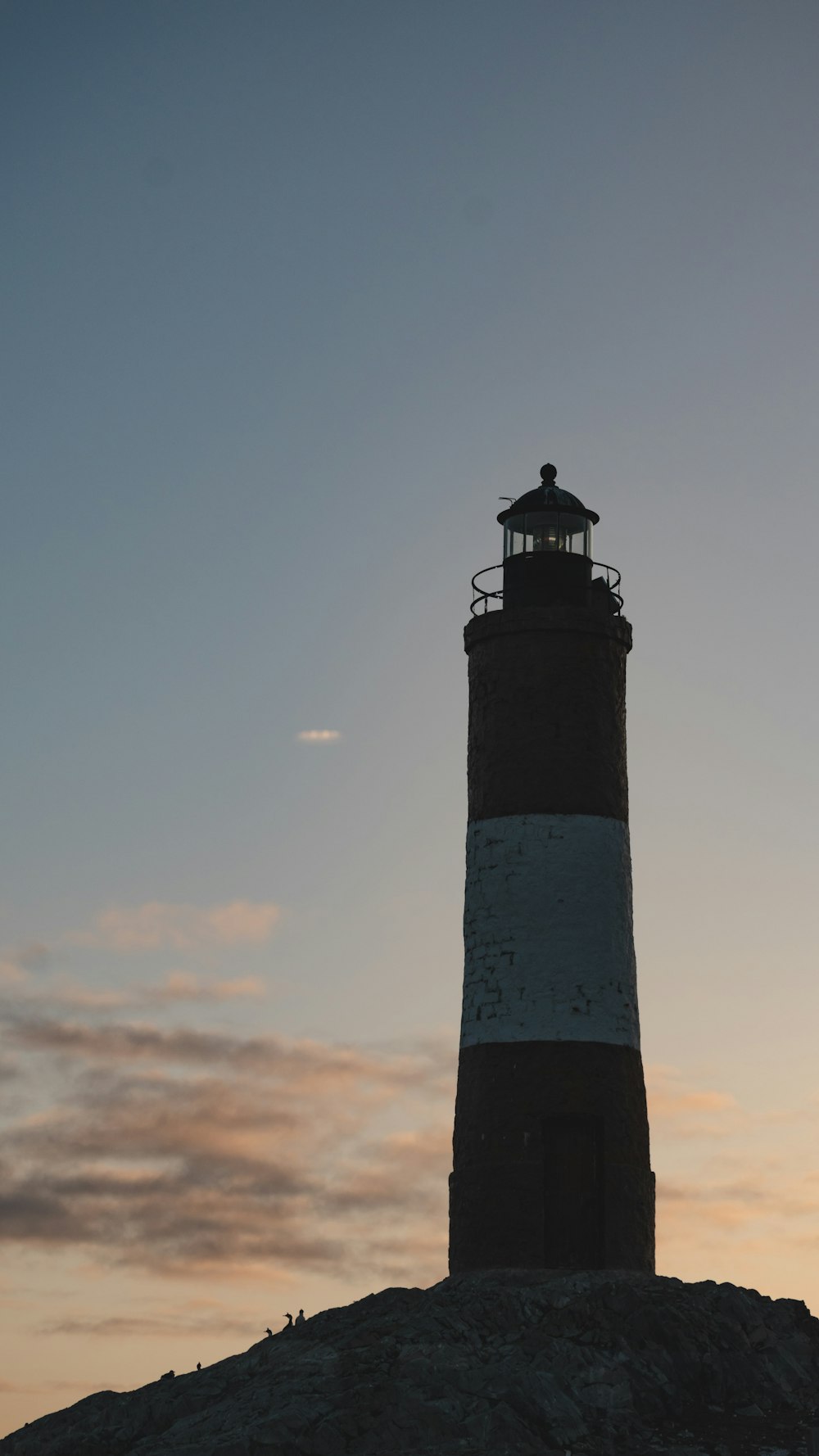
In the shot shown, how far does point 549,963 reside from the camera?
99.6 feet

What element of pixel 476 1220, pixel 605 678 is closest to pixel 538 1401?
pixel 476 1220

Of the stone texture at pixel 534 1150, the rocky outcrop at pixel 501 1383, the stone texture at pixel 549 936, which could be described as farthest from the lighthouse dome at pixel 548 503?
the rocky outcrop at pixel 501 1383

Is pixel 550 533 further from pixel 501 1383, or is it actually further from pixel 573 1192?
pixel 501 1383

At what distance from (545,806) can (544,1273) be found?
752 cm

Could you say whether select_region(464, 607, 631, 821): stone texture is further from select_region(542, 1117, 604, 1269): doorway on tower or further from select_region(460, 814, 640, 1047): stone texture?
select_region(542, 1117, 604, 1269): doorway on tower

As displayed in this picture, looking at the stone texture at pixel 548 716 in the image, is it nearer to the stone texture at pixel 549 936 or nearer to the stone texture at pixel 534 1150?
the stone texture at pixel 549 936

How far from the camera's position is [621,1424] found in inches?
983

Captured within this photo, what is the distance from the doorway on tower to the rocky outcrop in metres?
0.85

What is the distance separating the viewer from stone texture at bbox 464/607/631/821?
31.1m

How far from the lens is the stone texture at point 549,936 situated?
30255 millimetres

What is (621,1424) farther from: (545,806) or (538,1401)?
(545,806)

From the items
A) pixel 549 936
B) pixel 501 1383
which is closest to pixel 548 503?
pixel 549 936

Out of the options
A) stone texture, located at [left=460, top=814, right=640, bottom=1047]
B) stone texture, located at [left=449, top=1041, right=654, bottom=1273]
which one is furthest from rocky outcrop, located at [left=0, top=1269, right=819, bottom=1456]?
stone texture, located at [left=460, top=814, right=640, bottom=1047]

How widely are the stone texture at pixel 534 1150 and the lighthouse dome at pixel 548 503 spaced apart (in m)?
9.63
